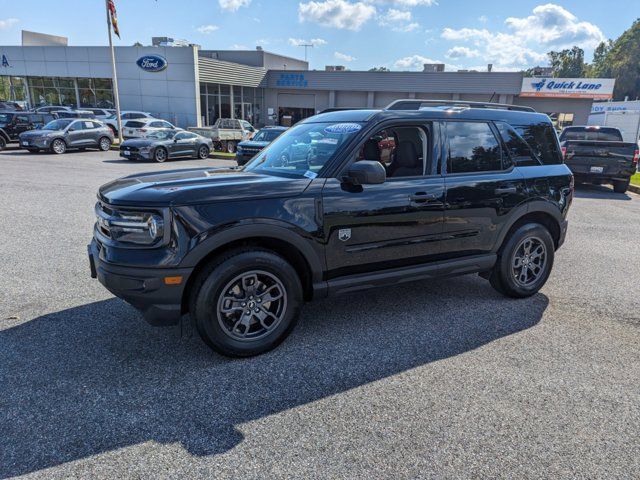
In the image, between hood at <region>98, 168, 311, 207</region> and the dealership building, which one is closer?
hood at <region>98, 168, 311, 207</region>

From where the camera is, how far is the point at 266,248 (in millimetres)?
3479

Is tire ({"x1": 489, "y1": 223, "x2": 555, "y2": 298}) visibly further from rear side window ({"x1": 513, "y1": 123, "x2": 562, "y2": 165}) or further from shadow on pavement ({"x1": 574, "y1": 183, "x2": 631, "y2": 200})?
shadow on pavement ({"x1": 574, "y1": 183, "x2": 631, "y2": 200})

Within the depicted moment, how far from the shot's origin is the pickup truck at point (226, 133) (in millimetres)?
23203

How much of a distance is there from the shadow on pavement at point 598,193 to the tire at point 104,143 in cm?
1984

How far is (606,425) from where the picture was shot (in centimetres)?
275

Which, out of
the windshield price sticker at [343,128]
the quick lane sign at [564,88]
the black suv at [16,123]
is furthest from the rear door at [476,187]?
the quick lane sign at [564,88]

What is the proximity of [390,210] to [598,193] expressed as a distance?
1217 centimetres

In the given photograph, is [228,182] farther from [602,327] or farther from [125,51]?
[125,51]

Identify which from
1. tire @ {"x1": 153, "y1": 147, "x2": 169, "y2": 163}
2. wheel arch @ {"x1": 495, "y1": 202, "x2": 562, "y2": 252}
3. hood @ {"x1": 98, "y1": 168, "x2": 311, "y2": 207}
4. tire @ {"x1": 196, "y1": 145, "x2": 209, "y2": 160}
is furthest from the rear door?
tire @ {"x1": 196, "y1": 145, "x2": 209, "y2": 160}

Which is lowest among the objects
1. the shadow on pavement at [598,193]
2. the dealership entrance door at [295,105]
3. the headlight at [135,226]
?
the shadow on pavement at [598,193]

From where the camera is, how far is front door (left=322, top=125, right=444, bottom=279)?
3588 millimetres

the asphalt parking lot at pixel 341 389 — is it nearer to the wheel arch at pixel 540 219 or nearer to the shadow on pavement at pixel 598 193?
the wheel arch at pixel 540 219

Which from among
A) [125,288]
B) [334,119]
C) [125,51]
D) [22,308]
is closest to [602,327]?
[334,119]

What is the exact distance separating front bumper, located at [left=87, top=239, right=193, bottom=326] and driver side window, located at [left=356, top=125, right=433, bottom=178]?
196 centimetres
